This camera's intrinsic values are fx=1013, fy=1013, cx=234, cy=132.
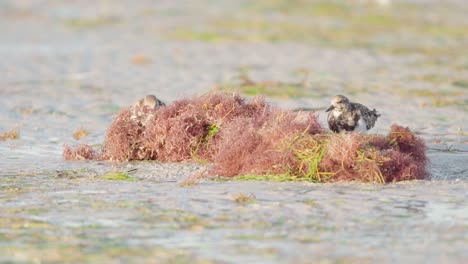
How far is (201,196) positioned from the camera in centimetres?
851

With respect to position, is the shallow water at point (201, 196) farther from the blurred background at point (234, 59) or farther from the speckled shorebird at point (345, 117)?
the speckled shorebird at point (345, 117)

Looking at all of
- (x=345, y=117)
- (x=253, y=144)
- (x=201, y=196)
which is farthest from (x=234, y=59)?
(x=201, y=196)

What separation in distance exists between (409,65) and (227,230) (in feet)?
42.8

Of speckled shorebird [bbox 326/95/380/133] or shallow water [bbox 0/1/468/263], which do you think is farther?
speckled shorebird [bbox 326/95/380/133]

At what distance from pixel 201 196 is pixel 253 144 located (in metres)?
1.07

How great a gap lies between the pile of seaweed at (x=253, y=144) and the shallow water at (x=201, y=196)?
198 mm

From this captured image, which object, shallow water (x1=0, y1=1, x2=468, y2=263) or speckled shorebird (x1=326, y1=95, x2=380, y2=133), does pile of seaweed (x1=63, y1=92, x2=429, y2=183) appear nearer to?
shallow water (x1=0, y1=1, x2=468, y2=263)

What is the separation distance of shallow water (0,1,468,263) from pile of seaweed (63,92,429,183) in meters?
0.20

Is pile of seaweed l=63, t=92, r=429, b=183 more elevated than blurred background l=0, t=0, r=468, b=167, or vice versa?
blurred background l=0, t=0, r=468, b=167

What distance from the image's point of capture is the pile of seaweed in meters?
8.95

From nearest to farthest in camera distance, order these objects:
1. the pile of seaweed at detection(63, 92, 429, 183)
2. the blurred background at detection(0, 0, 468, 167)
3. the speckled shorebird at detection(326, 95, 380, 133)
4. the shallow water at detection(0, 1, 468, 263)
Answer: the shallow water at detection(0, 1, 468, 263) < the pile of seaweed at detection(63, 92, 429, 183) < the speckled shorebird at detection(326, 95, 380, 133) < the blurred background at detection(0, 0, 468, 167)

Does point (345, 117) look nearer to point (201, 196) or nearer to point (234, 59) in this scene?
point (201, 196)

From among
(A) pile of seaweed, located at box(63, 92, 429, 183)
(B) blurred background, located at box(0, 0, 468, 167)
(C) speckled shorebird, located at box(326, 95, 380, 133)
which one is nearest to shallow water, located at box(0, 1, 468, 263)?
(B) blurred background, located at box(0, 0, 468, 167)

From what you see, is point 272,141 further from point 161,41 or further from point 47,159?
point 161,41
